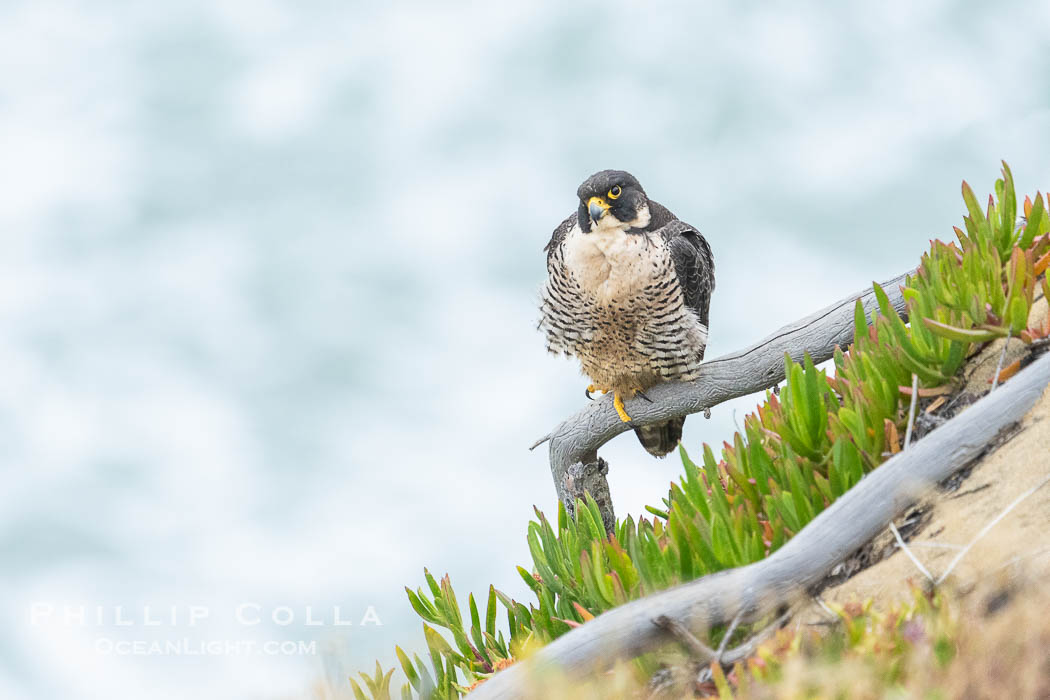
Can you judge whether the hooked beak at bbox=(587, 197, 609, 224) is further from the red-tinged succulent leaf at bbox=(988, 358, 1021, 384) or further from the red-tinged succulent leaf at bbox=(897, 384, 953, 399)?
the red-tinged succulent leaf at bbox=(988, 358, 1021, 384)

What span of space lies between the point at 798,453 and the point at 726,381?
2.21 m

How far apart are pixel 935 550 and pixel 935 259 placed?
2012 millimetres

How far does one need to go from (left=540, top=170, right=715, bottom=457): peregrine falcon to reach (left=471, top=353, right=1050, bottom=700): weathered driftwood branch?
242 centimetres

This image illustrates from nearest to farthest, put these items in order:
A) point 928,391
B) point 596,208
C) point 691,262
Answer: point 928,391, point 596,208, point 691,262

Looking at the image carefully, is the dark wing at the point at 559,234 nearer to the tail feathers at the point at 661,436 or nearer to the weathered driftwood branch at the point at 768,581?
the tail feathers at the point at 661,436

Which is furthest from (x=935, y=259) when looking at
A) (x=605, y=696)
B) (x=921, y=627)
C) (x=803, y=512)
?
(x=605, y=696)

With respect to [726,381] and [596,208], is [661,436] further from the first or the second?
[596,208]

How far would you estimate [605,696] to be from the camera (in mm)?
2668

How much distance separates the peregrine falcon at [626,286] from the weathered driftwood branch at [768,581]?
2421 millimetres

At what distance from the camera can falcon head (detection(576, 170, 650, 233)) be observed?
5.38m

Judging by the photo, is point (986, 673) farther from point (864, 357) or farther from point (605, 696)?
point (864, 357)

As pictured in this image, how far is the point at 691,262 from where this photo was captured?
561 centimetres

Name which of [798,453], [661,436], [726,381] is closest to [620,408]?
[661,436]

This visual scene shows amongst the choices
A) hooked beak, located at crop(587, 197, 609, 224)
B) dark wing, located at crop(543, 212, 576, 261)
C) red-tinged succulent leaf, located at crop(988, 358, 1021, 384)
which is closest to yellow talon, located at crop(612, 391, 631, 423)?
dark wing, located at crop(543, 212, 576, 261)
